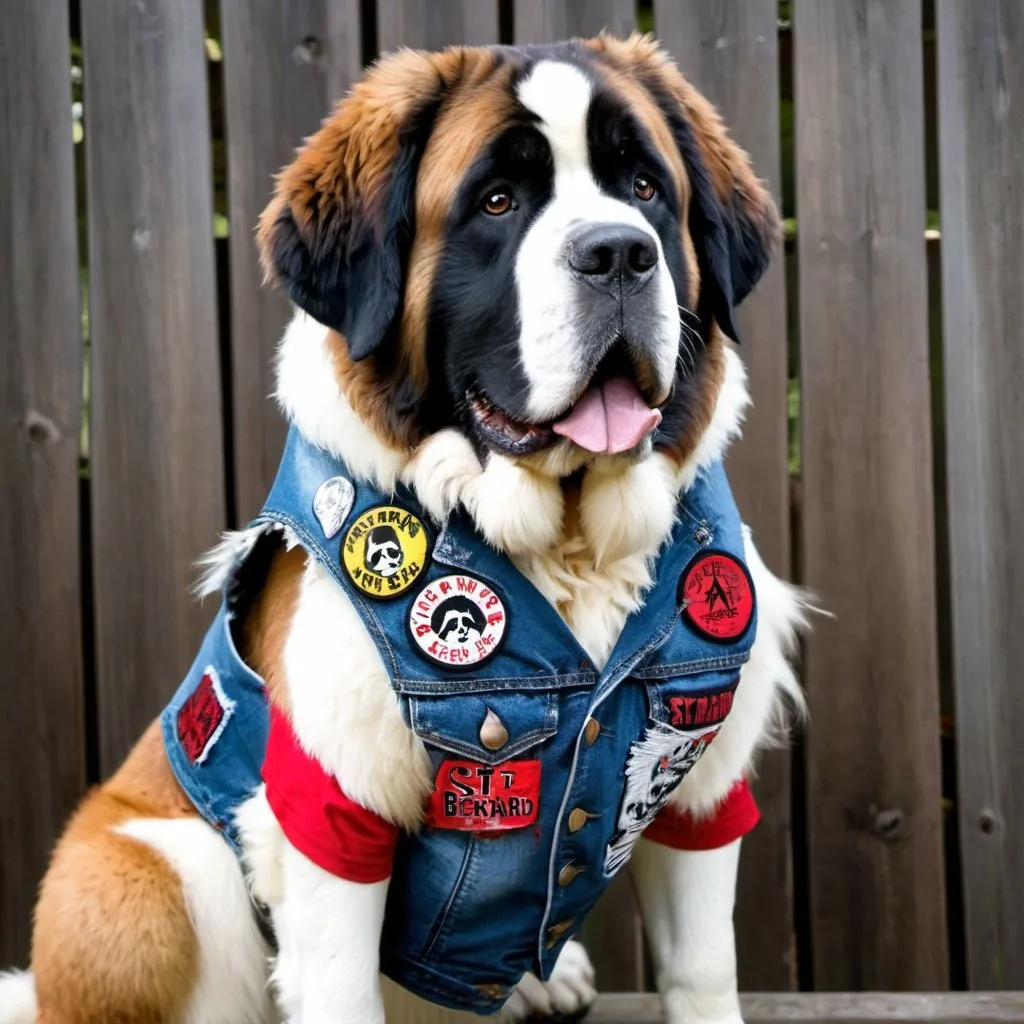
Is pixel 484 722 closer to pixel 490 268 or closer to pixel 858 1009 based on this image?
pixel 490 268

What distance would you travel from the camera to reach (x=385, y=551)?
6.73ft

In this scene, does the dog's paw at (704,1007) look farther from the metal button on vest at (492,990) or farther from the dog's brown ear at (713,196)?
the dog's brown ear at (713,196)

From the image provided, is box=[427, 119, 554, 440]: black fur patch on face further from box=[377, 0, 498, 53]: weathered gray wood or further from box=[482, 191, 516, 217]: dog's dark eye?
box=[377, 0, 498, 53]: weathered gray wood

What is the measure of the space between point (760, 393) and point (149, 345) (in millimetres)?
1413

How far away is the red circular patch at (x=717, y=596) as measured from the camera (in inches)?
83.8

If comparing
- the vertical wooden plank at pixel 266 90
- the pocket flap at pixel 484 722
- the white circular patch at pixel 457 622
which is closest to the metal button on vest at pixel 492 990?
the pocket flap at pixel 484 722

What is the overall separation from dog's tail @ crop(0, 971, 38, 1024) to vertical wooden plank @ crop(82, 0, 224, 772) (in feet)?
2.20

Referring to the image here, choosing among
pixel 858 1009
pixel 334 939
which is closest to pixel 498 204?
pixel 334 939

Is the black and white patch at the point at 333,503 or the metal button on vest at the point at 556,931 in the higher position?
the black and white patch at the point at 333,503

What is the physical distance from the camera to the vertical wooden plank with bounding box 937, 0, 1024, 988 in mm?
3084

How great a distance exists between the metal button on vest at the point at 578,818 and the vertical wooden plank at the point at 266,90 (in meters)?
1.44

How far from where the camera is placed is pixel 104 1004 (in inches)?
92.0

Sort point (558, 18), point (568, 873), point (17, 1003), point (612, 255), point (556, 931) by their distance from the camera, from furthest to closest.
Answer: point (558, 18) → point (17, 1003) → point (556, 931) → point (568, 873) → point (612, 255)

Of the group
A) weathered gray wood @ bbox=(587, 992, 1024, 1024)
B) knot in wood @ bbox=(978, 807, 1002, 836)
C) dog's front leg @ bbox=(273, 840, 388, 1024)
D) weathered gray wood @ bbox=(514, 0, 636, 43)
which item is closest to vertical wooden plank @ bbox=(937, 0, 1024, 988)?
knot in wood @ bbox=(978, 807, 1002, 836)
